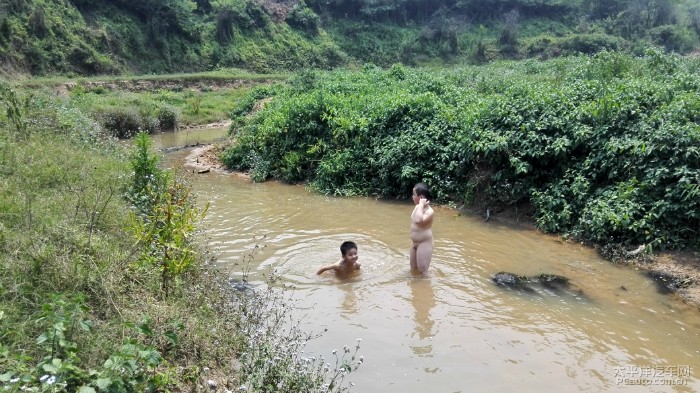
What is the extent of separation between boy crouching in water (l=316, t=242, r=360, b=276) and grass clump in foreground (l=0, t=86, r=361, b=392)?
3.32 feet

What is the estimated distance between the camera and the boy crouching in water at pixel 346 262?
7273 millimetres

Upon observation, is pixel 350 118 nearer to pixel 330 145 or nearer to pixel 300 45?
pixel 330 145

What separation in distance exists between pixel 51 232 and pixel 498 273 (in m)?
5.59

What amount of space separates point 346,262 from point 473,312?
6.14 feet

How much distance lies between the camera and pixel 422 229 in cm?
739

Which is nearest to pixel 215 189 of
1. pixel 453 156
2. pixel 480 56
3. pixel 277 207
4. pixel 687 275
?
pixel 277 207

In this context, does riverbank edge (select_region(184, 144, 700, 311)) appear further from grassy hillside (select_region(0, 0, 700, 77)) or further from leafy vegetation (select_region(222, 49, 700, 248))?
grassy hillside (select_region(0, 0, 700, 77))

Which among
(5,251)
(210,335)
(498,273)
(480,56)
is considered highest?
(480,56)

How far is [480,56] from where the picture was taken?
170ft

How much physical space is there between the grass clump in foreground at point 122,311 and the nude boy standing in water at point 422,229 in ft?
6.66

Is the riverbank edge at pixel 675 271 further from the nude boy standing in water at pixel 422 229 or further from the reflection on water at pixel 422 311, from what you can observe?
the reflection on water at pixel 422 311

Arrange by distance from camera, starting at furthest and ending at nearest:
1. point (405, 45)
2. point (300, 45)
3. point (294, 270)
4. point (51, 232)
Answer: point (405, 45), point (300, 45), point (294, 270), point (51, 232)

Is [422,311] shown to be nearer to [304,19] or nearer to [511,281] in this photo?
[511,281]

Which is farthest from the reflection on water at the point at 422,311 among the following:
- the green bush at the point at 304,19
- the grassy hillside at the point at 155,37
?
the green bush at the point at 304,19
